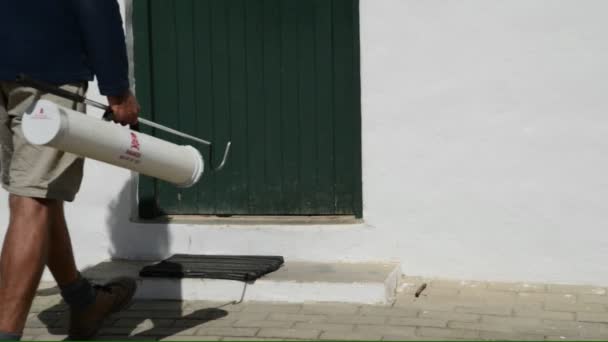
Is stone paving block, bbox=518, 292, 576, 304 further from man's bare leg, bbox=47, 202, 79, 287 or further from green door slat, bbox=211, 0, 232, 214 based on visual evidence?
man's bare leg, bbox=47, 202, 79, 287

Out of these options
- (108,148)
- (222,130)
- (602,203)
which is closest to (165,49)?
(222,130)

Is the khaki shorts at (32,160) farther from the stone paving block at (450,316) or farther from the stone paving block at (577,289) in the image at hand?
the stone paving block at (577,289)

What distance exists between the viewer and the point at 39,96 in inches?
173

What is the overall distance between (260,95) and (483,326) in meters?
2.08

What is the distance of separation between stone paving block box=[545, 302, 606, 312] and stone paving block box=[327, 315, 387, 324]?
2.90 feet

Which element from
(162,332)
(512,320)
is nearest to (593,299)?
(512,320)

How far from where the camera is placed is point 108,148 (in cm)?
426

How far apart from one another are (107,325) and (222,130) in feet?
5.35

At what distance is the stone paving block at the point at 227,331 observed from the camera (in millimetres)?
4957

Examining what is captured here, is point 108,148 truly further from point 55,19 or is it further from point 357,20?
point 357,20

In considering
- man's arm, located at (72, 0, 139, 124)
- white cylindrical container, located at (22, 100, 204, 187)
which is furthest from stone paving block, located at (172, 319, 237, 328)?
man's arm, located at (72, 0, 139, 124)

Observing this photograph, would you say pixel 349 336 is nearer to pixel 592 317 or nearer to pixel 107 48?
pixel 592 317

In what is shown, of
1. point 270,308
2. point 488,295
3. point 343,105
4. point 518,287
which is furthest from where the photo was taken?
point 343,105

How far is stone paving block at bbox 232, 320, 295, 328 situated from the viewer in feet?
16.8
